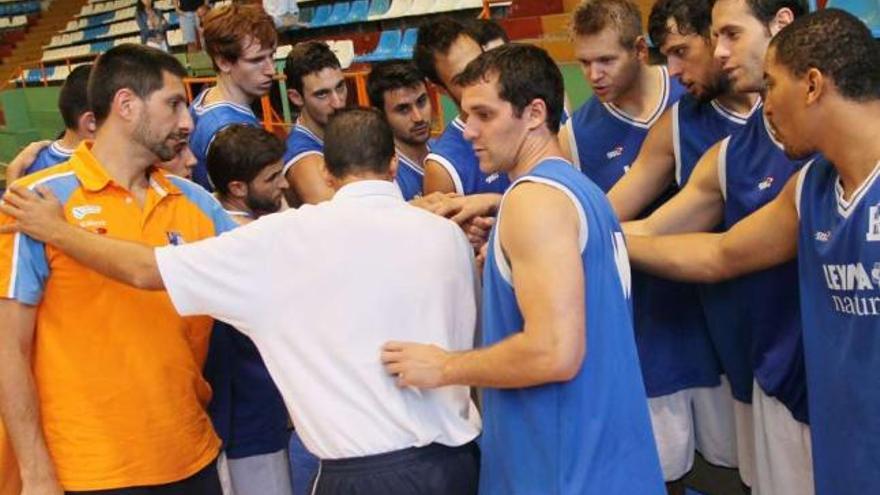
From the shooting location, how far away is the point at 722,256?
253 cm

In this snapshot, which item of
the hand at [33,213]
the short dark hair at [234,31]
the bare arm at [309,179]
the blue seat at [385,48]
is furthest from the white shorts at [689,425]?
the blue seat at [385,48]

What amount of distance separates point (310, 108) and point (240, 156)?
0.79 metres

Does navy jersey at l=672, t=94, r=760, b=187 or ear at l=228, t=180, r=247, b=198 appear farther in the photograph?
ear at l=228, t=180, r=247, b=198

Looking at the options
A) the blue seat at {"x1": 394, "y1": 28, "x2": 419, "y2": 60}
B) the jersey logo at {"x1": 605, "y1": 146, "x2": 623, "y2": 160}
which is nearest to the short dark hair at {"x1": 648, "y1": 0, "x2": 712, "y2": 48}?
the jersey logo at {"x1": 605, "y1": 146, "x2": 623, "y2": 160}

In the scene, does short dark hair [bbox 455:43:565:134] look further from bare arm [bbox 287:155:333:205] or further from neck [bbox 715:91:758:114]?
bare arm [bbox 287:155:333:205]

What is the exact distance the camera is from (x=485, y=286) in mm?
2125

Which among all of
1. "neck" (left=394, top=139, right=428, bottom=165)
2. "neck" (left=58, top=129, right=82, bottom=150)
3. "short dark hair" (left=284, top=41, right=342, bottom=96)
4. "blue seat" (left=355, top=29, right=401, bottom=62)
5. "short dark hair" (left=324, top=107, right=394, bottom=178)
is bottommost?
"neck" (left=394, top=139, right=428, bottom=165)

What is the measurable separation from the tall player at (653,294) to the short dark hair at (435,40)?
532 millimetres

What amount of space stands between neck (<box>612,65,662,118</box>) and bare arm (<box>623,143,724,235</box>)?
Result: 1.37ft

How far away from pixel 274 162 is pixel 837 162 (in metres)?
2.00

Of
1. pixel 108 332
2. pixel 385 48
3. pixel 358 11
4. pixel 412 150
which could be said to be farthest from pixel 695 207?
pixel 358 11


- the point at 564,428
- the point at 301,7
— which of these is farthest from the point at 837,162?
the point at 301,7

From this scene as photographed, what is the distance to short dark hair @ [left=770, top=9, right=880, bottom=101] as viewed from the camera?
6.61 ft

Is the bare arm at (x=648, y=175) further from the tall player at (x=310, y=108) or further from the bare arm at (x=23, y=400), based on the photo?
the bare arm at (x=23, y=400)
